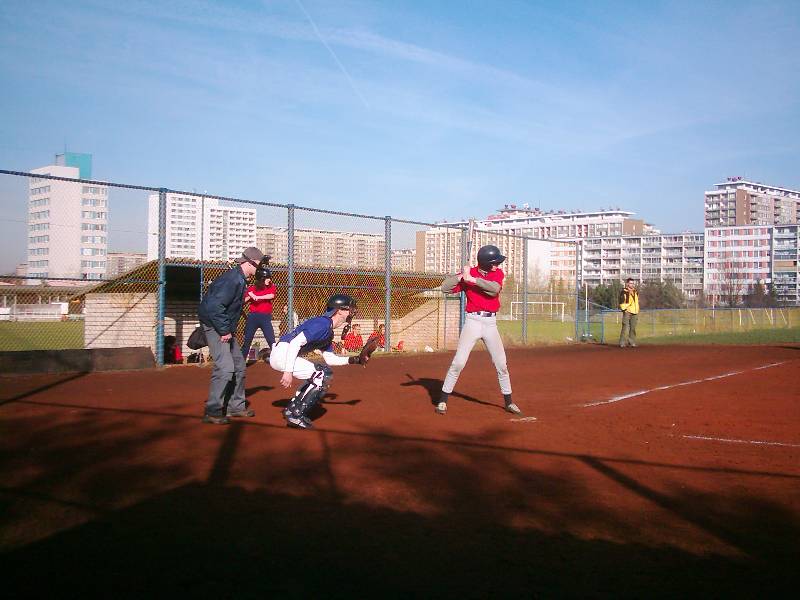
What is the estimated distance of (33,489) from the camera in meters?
5.32

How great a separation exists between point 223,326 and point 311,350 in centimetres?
109

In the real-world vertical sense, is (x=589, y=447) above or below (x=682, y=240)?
below

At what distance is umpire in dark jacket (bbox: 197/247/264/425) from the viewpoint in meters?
8.13

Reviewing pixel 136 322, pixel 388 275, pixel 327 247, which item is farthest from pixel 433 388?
pixel 136 322

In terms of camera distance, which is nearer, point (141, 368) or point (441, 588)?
point (441, 588)

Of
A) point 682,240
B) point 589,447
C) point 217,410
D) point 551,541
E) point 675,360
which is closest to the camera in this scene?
point 551,541

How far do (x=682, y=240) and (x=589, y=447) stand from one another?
125 metres

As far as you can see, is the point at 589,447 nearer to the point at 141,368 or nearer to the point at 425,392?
the point at 425,392

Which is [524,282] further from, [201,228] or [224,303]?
[224,303]

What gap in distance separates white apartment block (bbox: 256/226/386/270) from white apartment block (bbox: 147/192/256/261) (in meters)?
0.49

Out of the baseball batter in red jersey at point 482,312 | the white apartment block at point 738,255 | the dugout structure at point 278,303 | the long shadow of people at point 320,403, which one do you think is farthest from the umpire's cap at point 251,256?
the white apartment block at point 738,255

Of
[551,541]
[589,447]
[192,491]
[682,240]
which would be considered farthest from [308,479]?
[682,240]

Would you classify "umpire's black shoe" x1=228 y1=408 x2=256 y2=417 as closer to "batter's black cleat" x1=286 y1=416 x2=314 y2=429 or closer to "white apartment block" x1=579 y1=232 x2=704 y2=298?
"batter's black cleat" x1=286 y1=416 x2=314 y2=429

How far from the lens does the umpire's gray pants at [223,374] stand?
8148mm
